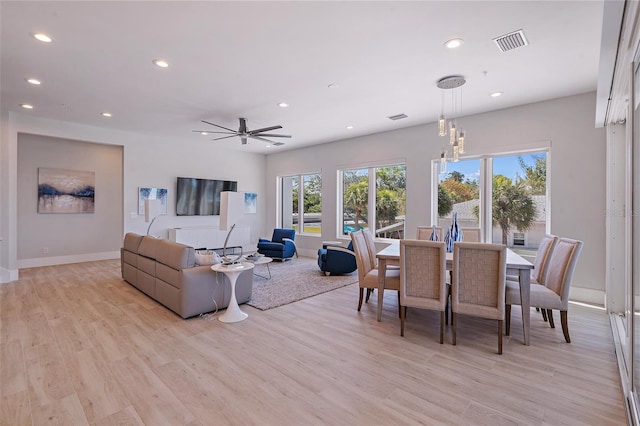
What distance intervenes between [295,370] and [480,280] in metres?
1.80

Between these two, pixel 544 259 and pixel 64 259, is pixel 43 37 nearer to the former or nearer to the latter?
pixel 64 259

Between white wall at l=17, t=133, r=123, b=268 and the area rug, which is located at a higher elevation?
white wall at l=17, t=133, r=123, b=268

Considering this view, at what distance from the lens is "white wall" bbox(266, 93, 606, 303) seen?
420cm

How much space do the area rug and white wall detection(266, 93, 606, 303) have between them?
199 cm

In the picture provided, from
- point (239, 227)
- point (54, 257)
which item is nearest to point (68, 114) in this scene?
point (54, 257)

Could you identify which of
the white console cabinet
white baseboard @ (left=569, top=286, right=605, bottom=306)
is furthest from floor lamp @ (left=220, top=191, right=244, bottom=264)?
white baseboard @ (left=569, top=286, right=605, bottom=306)

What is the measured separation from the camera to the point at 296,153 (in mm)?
8367

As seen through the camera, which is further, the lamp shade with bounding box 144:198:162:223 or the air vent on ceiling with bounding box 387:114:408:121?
the lamp shade with bounding box 144:198:162:223

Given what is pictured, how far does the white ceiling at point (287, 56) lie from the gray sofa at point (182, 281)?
217cm

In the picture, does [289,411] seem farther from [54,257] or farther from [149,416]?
[54,257]

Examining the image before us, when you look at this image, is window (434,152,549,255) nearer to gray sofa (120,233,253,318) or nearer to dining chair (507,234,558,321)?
dining chair (507,234,558,321)

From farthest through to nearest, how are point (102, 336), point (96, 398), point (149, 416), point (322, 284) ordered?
point (322, 284), point (102, 336), point (96, 398), point (149, 416)

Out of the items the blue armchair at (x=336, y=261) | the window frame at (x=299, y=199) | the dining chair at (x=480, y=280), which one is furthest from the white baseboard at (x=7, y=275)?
the dining chair at (x=480, y=280)

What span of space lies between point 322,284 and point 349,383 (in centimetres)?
283
